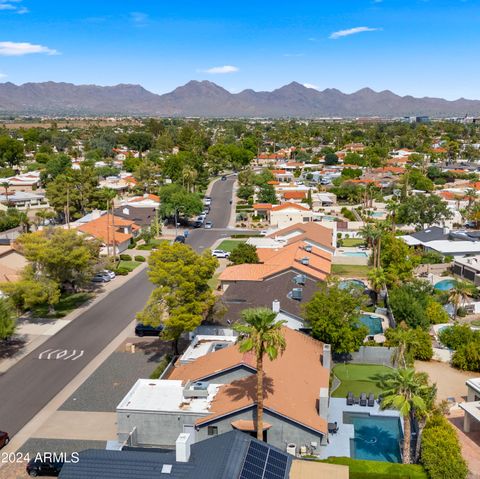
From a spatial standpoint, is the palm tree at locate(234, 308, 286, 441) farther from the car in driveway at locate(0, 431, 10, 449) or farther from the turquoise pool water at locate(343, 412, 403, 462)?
the car in driveway at locate(0, 431, 10, 449)

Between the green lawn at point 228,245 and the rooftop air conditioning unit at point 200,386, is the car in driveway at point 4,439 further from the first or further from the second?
the green lawn at point 228,245

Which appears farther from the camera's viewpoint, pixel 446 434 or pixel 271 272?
pixel 271 272

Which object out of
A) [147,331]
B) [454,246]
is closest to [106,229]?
[147,331]

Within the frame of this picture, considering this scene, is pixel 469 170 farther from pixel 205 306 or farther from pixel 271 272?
pixel 205 306

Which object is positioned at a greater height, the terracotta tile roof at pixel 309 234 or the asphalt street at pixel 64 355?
the terracotta tile roof at pixel 309 234

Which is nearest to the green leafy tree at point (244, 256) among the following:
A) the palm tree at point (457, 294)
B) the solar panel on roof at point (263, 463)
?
the palm tree at point (457, 294)

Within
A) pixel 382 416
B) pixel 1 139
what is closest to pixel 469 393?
pixel 382 416
